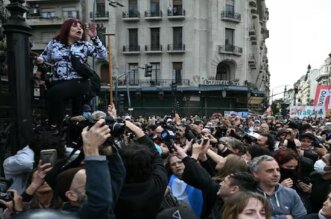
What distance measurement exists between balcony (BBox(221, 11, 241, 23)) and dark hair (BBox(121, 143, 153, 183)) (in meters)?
41.0

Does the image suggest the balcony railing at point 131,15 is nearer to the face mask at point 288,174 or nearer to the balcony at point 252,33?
the balcony at point 252,33

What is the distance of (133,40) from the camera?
141 ft

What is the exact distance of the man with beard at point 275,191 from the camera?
3.84m

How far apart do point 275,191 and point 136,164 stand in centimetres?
165

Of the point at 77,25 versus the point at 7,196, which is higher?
the point at 77,25

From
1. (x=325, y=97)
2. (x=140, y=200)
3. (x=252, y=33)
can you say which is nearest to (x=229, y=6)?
(x=252, y=33)

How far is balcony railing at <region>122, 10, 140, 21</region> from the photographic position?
138 feet

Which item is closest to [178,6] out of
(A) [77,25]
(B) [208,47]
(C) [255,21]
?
(B) [208,47]

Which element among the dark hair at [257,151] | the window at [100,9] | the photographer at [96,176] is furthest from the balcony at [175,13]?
the photographer at [96,176]

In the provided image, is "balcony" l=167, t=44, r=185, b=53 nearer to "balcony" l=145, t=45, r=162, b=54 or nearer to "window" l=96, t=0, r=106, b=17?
"balcony" l=145, t=45, r=162, b=54

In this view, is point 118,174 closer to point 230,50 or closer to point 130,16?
point 130,16

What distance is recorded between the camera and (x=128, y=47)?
42.6 meters

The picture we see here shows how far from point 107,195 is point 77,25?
242cm

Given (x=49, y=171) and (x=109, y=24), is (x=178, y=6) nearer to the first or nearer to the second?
(x=109, y=24)
